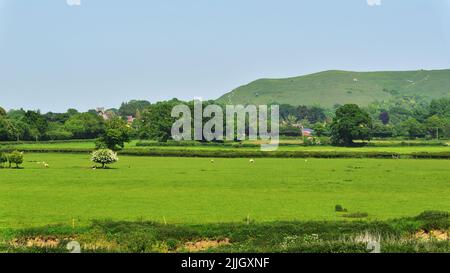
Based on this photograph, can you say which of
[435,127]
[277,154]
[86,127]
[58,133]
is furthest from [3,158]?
[435,127]

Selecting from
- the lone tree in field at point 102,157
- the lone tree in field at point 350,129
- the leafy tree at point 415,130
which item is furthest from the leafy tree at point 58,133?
the leafy tree at point 415,130

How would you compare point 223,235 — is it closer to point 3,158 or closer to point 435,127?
point 3,158

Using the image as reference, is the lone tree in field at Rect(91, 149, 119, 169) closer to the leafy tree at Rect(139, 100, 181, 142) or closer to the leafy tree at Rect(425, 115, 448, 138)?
the leafy tree at Rect(139, 100, 181, 142)

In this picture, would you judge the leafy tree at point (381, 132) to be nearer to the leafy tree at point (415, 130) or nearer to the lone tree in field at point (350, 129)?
the leafy tree at point (415, 130)

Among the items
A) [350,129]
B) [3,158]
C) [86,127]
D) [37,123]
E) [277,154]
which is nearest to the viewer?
[3,158]

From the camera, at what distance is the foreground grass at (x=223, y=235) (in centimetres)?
2725

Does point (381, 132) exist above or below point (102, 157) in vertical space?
above

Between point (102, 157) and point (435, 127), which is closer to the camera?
point (102, 157)

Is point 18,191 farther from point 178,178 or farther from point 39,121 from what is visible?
point 39,121

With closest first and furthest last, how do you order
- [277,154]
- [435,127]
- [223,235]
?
[223,235]
[277,154]
[435,127]

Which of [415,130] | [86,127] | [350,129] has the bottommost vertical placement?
[415,130]

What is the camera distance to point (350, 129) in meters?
134

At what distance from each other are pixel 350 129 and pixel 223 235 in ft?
351
